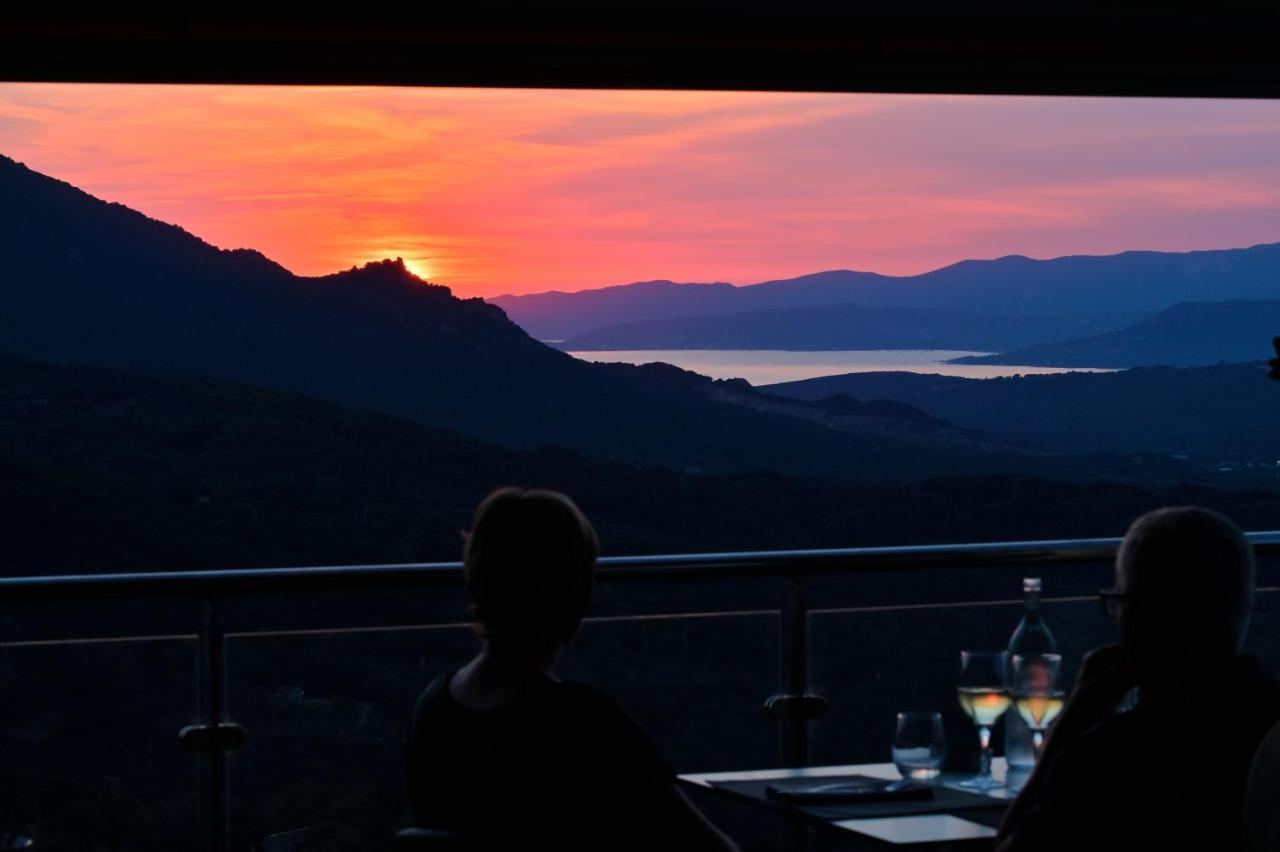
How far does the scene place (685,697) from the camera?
3.90 meters

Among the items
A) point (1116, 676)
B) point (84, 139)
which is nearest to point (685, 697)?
point (1116, 676)

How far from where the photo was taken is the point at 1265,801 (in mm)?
1539

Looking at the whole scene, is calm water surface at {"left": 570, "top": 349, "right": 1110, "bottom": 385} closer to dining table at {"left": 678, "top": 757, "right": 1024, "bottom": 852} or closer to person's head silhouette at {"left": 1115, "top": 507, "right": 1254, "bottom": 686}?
dining table at {"left": 678, "top": 757, "right": 1024, "bottom": 852}

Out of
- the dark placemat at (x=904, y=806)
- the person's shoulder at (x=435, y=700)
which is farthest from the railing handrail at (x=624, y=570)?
the person's shoulder at (x=435, y=700)

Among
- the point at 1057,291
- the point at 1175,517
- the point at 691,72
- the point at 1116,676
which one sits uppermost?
the point at 1057,291

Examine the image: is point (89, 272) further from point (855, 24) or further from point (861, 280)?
point (855, 24)

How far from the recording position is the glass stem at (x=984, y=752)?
270 centimetres

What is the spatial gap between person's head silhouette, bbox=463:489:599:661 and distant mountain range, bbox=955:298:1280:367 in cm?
5293

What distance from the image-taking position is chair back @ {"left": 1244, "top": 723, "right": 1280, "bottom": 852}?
152cm

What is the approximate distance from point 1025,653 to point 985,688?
9cm

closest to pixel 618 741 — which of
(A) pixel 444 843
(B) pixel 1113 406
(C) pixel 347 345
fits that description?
(A) pixel 444 843

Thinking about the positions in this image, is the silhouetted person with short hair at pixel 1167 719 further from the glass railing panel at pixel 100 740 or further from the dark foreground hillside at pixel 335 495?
the dark foreground hillside at pixel 335 495

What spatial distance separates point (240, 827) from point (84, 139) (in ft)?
122

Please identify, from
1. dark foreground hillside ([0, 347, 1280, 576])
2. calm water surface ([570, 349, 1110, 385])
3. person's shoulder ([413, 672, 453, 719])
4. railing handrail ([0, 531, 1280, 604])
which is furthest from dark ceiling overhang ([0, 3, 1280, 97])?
calm water surface ([570, 349, 1110, 385])
